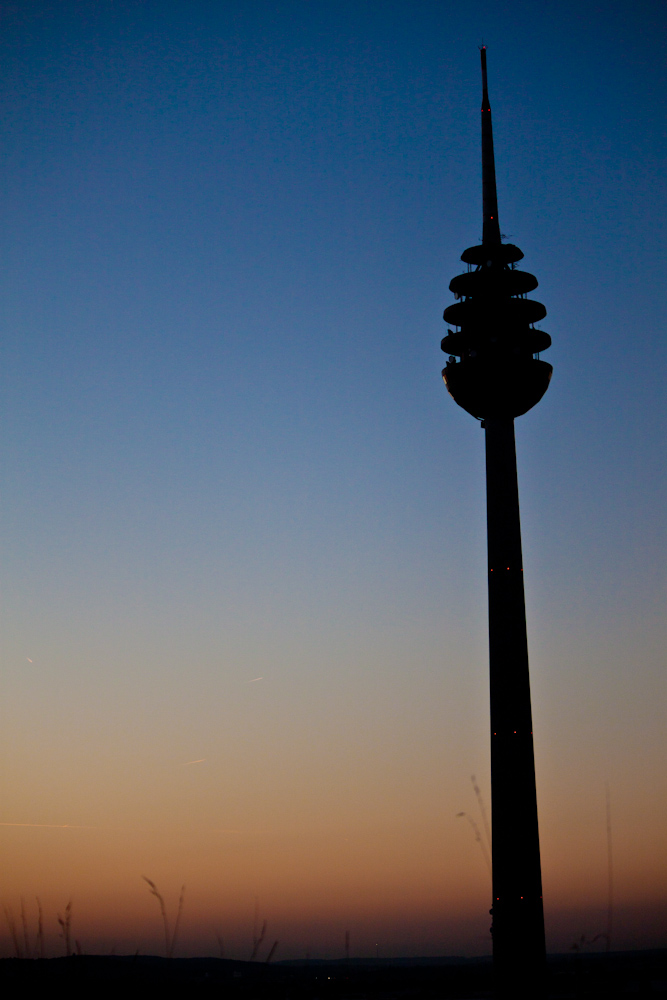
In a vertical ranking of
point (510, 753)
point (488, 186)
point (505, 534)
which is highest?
point (488, 186)

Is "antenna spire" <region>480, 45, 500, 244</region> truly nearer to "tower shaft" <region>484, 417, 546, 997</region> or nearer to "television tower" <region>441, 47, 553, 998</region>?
"television tower" <region>441, 47, 553, 998</region>

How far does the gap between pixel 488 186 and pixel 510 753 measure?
155 feet

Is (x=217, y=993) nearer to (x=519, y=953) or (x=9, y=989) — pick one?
(x=519, y=953)

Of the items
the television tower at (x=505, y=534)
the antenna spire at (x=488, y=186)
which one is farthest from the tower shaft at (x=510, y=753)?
the antenna spire at (x=488, y=186)

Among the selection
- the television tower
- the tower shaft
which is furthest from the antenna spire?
the tower shaft

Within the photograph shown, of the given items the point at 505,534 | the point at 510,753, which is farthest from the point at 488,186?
the point at 510,753

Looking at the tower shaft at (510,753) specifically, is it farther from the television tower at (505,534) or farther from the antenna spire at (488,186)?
the antenna spire at (488,186)

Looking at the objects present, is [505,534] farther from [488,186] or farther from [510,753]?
[488,186]

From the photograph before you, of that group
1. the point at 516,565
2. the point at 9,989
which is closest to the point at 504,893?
the point at 516,565

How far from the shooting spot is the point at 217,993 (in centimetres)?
8556

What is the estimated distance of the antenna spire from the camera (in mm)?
83750

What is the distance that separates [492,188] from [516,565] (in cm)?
3370

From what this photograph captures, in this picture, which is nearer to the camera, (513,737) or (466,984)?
(513,737)

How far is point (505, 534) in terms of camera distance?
239 feet
